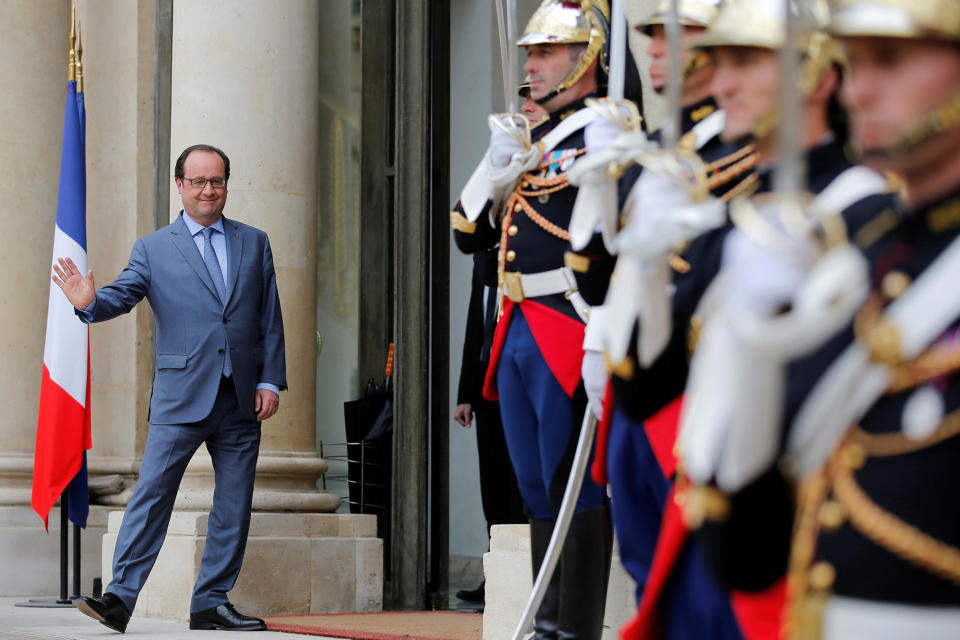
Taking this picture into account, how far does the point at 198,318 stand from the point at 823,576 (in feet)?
15.6

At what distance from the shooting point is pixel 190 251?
6.55 metres

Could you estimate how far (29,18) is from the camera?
8852 mm

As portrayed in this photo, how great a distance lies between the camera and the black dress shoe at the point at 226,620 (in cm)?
637

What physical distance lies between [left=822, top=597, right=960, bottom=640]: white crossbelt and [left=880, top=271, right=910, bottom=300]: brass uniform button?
0.37 meters

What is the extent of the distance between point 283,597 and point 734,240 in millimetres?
5489

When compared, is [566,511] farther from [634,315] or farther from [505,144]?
[634,315]

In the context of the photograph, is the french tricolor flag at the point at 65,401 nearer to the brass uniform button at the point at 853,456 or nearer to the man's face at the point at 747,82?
the man's face at the point at 747,82

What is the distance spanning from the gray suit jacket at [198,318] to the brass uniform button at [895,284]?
183 inches

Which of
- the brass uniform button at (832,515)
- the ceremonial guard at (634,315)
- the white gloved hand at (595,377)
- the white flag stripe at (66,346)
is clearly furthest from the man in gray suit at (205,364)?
the brass uniform button at (832,515)

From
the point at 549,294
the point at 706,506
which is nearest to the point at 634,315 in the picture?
the point at 706,506

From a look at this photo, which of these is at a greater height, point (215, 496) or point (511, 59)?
point (511, 59)

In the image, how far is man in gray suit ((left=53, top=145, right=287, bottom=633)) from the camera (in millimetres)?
6355

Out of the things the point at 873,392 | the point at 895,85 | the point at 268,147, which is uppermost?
the point at 268,147

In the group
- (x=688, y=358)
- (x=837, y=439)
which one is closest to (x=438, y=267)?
(x=688, y=358)
